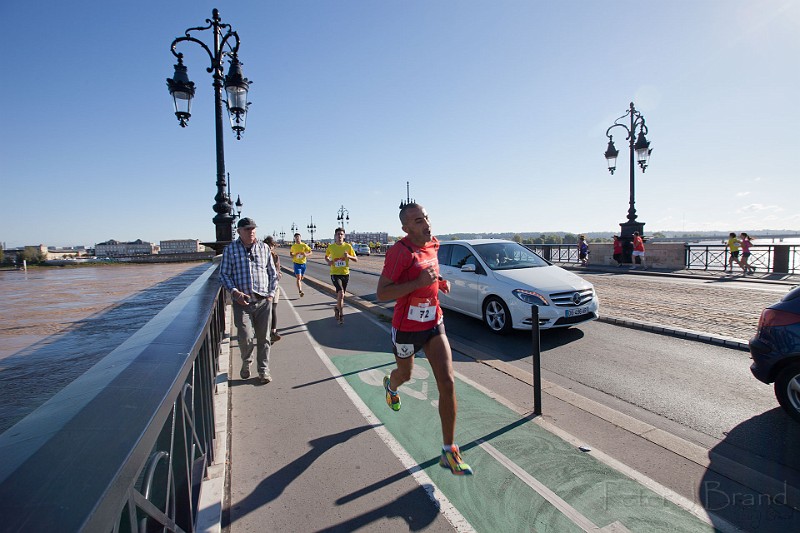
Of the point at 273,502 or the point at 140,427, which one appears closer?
the point at 140,427

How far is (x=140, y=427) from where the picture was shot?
3.88ft

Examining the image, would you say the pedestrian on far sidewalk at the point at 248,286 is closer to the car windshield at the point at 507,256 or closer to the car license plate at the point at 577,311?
the car windshield at the point at 507,256

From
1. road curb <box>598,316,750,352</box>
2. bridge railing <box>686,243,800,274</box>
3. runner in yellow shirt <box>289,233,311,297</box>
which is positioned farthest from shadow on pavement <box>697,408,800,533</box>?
bridge railing <box>686,243,800,274</box>

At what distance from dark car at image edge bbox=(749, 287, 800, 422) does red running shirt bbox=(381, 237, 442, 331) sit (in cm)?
331

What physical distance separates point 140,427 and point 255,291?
4002 millimetres

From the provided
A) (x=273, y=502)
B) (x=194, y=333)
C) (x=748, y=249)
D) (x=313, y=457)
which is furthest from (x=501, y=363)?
(x=748, y=249)

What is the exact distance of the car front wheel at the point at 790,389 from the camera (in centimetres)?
371

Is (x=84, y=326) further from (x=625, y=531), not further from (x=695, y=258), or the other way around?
(x=695, y=258)

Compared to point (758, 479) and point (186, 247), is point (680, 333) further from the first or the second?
point (186, 247)

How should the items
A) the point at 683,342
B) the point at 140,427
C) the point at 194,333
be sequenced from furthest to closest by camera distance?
the point at 683,342
the point at 194,333
the point at 140,427

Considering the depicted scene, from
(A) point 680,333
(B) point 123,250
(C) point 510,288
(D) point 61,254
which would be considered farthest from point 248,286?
(B) point 123,250

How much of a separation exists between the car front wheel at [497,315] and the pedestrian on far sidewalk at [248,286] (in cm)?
406

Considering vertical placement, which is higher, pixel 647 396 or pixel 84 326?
pixel 84 326

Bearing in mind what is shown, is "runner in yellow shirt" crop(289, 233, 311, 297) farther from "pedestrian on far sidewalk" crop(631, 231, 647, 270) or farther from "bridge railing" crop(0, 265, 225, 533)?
"pedestrian on far sidewalk" crop(631, 231, 647, 270)
